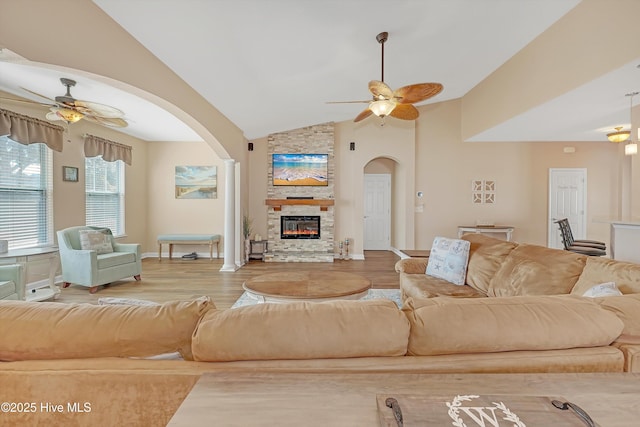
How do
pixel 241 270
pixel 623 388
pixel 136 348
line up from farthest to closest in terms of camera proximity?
pixel 241 270 → pixel 136 348 → pixel 623 388

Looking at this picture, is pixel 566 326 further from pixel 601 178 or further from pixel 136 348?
pixel 601 178

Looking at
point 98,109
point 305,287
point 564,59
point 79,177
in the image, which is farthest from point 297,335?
point 79,177

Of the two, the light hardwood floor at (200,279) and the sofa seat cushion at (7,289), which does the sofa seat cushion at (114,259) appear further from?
the sofa seat cushion at (7,289)

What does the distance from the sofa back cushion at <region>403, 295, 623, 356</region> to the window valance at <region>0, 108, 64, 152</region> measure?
5.26m

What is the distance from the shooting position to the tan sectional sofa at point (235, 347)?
2.99 feet

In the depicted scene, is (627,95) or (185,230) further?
(185,230)

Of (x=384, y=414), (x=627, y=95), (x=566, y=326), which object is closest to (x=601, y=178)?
(x=627, y=95)

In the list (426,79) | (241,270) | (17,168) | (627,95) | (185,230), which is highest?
(426,79)

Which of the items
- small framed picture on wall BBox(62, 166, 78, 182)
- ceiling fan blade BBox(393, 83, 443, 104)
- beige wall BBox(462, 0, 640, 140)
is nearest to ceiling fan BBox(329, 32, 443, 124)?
ceiling fan blade BBox(393, 83, 443, 104)

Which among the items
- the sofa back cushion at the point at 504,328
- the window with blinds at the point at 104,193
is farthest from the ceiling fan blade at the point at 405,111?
the window with blinds at the point at 104,193

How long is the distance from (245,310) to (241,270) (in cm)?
475

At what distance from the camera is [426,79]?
5.04m

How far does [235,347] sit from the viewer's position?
3.09 ft

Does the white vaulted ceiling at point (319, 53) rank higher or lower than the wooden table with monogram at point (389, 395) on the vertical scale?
higher
